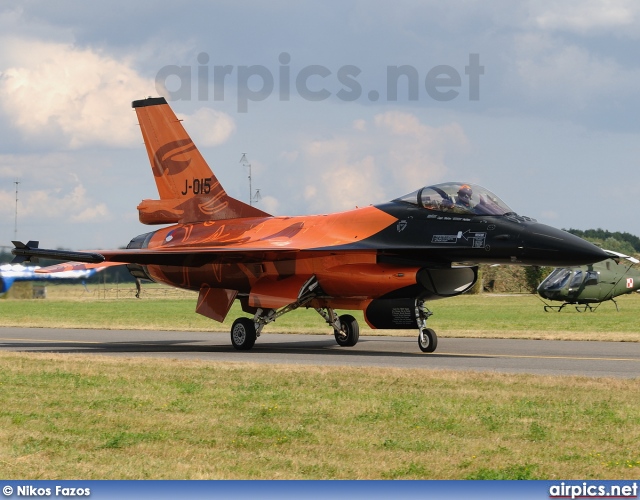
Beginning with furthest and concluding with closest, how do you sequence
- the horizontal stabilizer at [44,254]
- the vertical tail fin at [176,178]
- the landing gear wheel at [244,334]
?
the vertical tail fin at [176,178] → the landing gear wheel at [244,334] → the horizontal stabilizer at [44,254]

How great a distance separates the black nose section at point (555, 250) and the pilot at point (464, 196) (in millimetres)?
1264

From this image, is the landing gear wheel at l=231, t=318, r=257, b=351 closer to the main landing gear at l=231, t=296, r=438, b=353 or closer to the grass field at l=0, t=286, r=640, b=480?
the main landing gear at l=231, t=296, r=438, b=353

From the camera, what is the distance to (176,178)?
23.8m

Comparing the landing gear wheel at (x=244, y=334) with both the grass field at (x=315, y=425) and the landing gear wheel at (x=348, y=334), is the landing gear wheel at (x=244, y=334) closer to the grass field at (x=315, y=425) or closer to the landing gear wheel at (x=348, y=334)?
the landing gear wheel at (x=348, y=334)

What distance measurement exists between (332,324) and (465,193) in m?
5.47

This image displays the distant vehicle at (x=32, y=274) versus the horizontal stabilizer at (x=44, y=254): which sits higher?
the horizontal stabilizer at (x=44, y=254)

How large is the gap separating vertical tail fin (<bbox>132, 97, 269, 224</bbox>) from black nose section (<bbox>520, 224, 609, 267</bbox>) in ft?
26.1

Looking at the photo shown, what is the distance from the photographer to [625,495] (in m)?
7.21

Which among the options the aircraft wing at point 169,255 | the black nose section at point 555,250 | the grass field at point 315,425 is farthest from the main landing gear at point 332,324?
the grass field at point 315,425

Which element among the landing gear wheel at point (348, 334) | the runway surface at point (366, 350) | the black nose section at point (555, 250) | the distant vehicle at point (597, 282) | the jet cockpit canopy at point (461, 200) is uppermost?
the jet cockpit canopy at point (461, 200)

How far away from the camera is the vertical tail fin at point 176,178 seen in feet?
76.5

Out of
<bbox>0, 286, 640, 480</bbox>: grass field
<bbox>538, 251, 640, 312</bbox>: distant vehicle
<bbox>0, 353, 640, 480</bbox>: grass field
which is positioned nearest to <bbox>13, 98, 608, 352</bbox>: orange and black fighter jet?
<bbox>0, 286, 640, 480</bbox>: grass field

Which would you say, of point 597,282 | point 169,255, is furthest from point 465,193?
point 597,282

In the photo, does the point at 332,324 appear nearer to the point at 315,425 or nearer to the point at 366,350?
the point at 366,350
